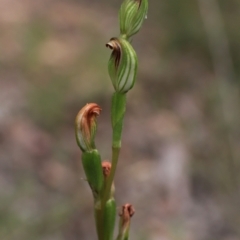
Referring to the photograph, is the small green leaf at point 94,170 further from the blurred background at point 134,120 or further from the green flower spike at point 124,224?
the blurred background at point 134,120

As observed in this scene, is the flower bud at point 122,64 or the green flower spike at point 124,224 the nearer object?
the flower bud at point 122,64

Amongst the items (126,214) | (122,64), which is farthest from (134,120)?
(122,64)

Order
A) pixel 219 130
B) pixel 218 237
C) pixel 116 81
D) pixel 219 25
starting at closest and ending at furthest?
pixel 116 81
pixel 218 237
pixel 219 130
pixel 219 25

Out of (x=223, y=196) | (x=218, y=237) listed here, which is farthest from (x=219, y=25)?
(x=218, y=237)

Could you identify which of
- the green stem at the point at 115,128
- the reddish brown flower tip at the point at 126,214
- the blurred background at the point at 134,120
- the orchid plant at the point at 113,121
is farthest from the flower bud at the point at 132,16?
the blurred background at the point at 134,120

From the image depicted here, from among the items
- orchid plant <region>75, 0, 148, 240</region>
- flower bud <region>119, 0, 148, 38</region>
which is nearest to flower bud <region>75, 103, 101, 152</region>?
orchid plant <region>75, 0, 148, 240</region>

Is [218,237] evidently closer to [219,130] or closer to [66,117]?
[219,130]
